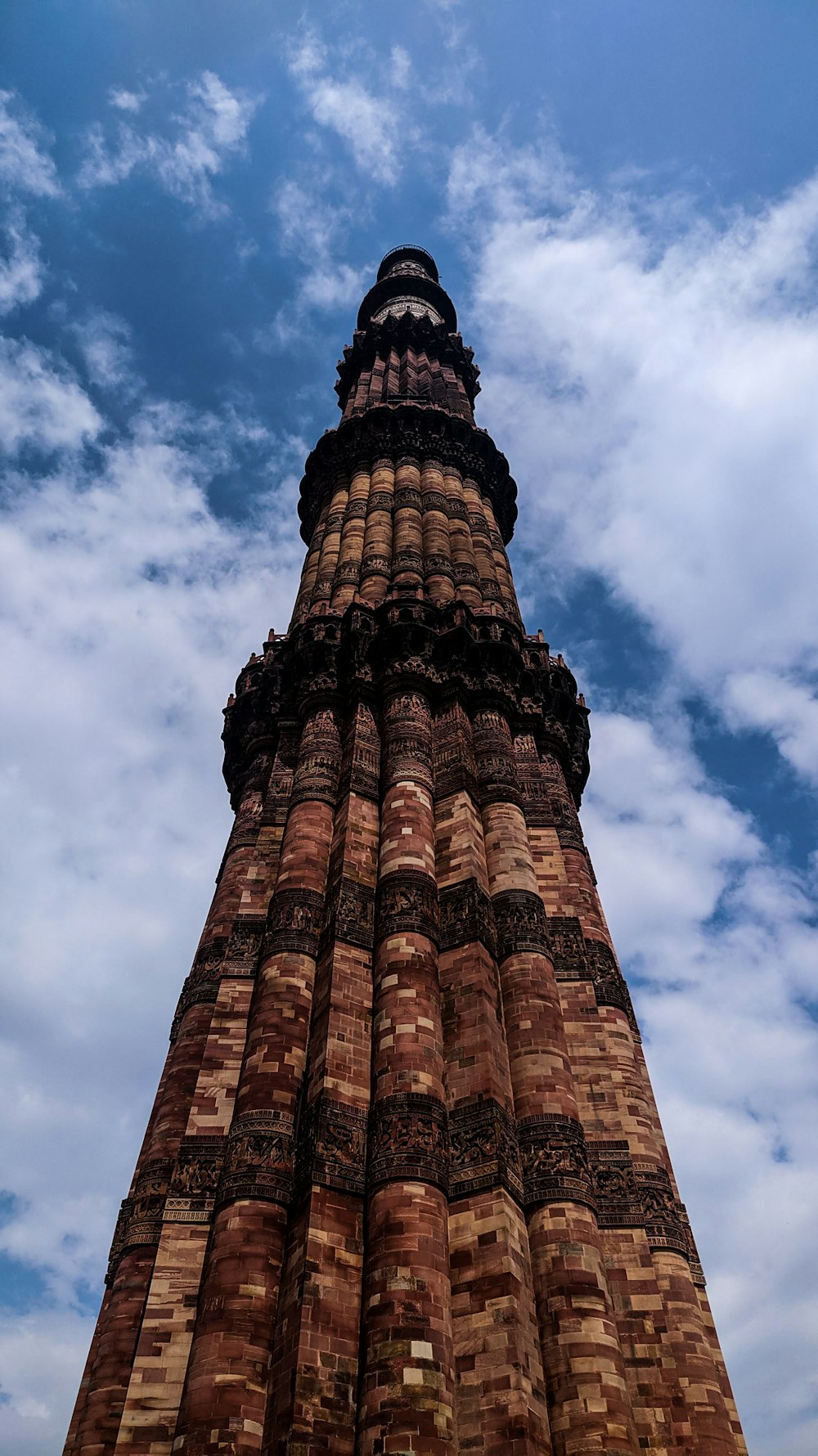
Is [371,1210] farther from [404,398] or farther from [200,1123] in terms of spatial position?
[404,398]

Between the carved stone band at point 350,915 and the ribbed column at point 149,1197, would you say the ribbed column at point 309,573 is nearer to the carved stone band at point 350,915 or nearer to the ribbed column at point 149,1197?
the ribbed column at point 149,1197

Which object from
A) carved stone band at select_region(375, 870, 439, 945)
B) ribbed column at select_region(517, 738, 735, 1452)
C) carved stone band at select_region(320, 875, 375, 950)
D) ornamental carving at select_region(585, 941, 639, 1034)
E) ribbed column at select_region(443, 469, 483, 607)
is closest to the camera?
ribbed column at select_region(517, 738, 735, 1452)

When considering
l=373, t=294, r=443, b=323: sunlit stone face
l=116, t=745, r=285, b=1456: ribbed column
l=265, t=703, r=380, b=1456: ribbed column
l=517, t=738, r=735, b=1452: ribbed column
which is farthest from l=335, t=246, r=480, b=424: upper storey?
l=265, t=703, r=380, b=1456: ribbed column

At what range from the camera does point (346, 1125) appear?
34.8 ft

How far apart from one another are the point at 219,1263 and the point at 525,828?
25.1ft

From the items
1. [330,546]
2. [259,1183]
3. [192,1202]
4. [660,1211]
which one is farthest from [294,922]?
[330,546]

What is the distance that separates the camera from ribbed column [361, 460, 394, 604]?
20339 millimetres

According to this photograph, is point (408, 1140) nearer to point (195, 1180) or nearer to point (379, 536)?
point (195, 1180)

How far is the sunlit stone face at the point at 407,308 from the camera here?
35.8 metres

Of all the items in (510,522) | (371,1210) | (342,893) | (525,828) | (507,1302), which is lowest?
(507,1302)

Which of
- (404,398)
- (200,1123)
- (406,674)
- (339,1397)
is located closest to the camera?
(339,1397)

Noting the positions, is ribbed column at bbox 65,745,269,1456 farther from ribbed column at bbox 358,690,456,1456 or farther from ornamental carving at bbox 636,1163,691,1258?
ornamental carving at bbox 636,1163,691,1258

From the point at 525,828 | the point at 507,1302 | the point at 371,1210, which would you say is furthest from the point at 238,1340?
the point at 525,828

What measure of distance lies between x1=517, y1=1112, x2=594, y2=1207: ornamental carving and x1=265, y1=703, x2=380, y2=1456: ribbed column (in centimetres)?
180
